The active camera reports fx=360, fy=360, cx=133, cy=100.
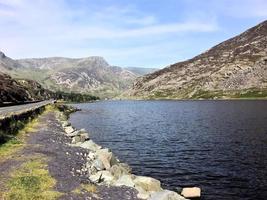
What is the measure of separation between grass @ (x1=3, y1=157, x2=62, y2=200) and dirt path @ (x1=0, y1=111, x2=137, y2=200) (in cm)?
42

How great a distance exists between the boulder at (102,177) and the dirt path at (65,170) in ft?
2.16

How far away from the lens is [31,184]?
2506 cm

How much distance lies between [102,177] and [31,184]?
6.49m

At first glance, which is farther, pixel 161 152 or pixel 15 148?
pixel 161 152

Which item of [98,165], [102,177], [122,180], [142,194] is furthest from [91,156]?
[142,194]

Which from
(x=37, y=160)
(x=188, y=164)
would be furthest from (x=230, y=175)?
(x=37, y=160)

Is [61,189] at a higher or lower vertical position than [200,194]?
higher

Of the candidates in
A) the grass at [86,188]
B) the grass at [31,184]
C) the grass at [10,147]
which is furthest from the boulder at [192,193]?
the grass at [10,147]

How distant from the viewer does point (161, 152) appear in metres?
53.5

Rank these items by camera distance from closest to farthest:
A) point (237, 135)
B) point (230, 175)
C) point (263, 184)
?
point (263, 184) < point (230, 175) < point (237, 135)

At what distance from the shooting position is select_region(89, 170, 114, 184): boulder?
28.8 metres

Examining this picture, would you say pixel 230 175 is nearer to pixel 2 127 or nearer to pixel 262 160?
pixel 262 160

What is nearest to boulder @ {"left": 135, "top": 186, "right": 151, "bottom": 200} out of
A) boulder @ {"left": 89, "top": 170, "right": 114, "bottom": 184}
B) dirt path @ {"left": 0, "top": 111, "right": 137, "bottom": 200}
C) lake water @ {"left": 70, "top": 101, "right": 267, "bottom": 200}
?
dirt path @ {"left": 0, "top": 111, "right": 137, "bottom": 200}

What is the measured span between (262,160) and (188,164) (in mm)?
9179
